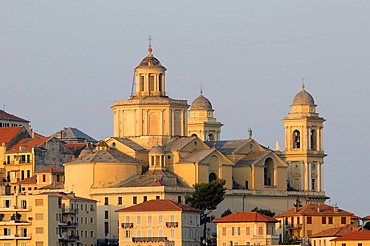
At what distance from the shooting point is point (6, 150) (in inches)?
7224

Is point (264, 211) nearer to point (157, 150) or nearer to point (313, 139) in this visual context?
point (157, 150)

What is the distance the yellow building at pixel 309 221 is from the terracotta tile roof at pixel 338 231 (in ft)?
15.7

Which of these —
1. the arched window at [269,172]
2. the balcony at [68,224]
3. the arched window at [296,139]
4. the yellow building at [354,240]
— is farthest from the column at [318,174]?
the yellow building at [354,240]

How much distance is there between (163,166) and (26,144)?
54.1 feet

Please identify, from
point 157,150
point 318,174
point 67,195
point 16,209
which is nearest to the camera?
point 16,209

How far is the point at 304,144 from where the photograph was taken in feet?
629

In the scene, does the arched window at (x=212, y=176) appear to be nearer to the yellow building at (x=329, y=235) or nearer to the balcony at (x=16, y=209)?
the yellow building at (x=329, y=235)

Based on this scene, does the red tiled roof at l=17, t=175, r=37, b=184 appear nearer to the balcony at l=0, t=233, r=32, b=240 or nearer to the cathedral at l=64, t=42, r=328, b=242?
the cathedral at l=64, t=42, r=328, b=242

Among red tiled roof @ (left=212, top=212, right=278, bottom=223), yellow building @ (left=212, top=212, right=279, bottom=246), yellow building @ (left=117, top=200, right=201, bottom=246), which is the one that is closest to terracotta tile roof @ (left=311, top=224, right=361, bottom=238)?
yellow building @ (left=212, top=212, right=279, bottom=246)

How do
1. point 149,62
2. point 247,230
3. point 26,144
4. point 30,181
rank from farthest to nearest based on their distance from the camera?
point 26,144 → point 149,62 → point 30,181 → point 247,230

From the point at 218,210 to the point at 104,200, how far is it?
10.2 meters

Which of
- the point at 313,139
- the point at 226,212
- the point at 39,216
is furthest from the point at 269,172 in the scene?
the point at 39,216

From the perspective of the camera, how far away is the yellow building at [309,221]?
160875mm

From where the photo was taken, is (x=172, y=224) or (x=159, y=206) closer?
(x=172, y=224)
